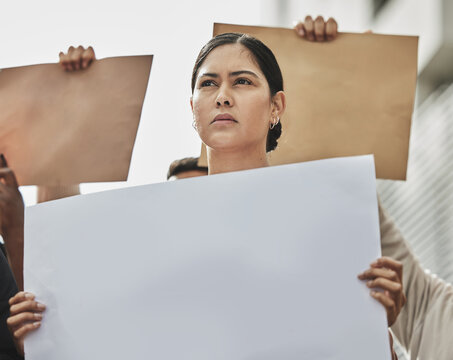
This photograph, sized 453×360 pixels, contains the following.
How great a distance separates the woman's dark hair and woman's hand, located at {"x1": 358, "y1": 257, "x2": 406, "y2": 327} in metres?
0.67

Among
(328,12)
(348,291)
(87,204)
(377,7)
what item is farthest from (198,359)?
(328,12)

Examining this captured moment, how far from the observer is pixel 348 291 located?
1.49m

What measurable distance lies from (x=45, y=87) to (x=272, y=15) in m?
12.3

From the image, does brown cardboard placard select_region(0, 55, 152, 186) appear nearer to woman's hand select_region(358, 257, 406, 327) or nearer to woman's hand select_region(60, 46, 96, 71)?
woman's hand select_region(60, 46, 96, 71)

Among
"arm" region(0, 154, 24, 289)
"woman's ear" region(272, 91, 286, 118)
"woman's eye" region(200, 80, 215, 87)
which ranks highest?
"woman's eye" region(200, 80, 215, 87)

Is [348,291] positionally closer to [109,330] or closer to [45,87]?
[109,330]

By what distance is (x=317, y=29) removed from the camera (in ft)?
7.38

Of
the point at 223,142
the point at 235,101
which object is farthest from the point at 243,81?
the point at 223,142

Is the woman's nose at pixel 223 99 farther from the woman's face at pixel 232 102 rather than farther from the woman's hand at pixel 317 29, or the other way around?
the woman's hand at pixel 317 29

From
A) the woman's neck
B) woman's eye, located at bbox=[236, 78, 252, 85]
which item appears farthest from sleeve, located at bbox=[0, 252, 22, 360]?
woman's eye, located at bbox=[236, 78, 252, 85]

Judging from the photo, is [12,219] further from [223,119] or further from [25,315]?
[223,119]

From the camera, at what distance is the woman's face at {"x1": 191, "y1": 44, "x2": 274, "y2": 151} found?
184 centimetres

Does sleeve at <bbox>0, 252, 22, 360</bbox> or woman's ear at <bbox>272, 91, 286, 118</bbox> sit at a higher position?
woman's ear at <bbox>272, 91, 286, 118</bbox>

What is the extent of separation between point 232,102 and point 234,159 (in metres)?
0.15
